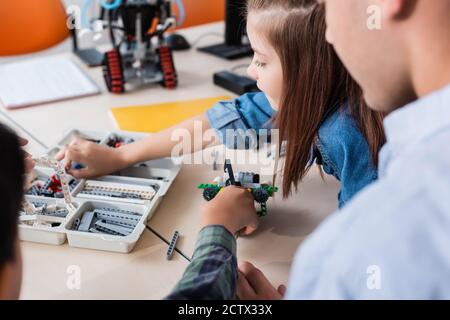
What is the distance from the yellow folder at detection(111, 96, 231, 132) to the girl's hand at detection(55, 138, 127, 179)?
0.19 m

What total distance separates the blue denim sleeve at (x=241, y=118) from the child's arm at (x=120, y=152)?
0.04 meters

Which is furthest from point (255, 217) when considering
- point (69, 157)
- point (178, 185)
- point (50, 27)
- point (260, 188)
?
point (50, 27)

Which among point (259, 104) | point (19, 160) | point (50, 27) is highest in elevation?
point (19, 160)

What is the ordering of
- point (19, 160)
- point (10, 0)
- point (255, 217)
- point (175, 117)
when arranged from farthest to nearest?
point (10, 0)
point (175, 117)
point (255, 217)
point (19, 160)

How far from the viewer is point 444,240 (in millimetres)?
367

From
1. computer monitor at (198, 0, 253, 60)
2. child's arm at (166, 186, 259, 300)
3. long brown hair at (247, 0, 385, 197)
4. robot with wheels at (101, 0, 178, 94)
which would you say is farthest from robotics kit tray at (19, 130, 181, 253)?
computer monitor at (198, 0, 253, 60)

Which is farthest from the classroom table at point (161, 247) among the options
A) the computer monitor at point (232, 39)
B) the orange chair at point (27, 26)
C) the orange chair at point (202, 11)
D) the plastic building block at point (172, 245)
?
the orange chair at point (202, 11)

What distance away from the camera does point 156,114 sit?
115 centimetres

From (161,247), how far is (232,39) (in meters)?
0.90

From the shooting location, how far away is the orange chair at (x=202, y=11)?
188cm

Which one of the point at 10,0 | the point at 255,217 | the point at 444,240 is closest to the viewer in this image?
the point at 444,240

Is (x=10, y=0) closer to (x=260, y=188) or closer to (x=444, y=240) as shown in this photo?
(x=260, y=188)

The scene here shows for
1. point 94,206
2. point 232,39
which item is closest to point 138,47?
point 232,39
